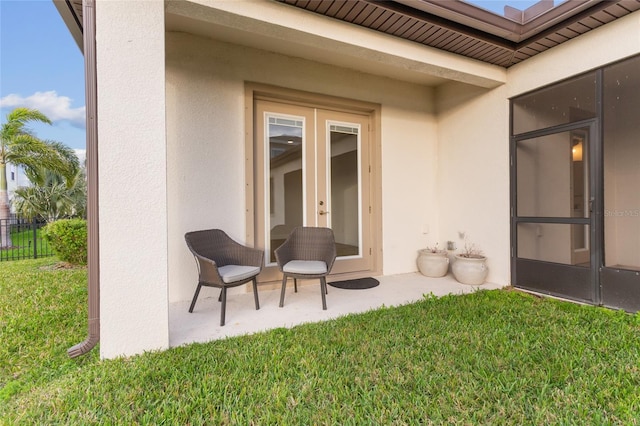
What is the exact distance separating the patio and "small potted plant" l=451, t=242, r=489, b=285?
123 millimetres

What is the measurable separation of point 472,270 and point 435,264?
61 centimetres

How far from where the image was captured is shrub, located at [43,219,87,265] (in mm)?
5930

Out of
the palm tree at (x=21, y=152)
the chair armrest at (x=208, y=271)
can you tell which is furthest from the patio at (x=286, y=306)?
the palm tree at (x=21, y=152)

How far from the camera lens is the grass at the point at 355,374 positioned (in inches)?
65.7

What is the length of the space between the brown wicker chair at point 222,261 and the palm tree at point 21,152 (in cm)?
781

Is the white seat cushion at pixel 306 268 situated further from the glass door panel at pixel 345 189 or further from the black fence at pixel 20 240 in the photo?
the black fence at pixel 20 240

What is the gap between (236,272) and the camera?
10.5 feet

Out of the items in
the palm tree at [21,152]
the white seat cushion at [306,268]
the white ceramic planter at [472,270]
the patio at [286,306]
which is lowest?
the patio at [286,306]

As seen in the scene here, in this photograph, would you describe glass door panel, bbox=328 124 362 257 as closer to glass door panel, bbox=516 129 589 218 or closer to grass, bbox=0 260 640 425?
grass, bbox=0 260 640 425

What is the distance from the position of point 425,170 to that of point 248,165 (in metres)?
3.28

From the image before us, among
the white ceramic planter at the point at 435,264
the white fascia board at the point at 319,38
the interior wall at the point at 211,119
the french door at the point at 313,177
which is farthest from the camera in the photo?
the white ceramic planter at the point at 435,264

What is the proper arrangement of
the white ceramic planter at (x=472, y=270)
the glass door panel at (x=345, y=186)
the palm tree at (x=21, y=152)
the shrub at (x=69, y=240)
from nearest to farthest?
the white ceramic planter at (x=472, y=270), the glass door panel at (x=345, y=186), the shrub at (x=69, y=240), the palm tree at (x=21, y=152)

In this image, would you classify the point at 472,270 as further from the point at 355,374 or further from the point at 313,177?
the point at 355,374

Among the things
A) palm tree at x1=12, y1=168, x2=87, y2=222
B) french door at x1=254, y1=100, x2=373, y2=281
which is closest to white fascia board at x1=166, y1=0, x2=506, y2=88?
french door at x1=254, y1=100, x2=373, y2=281
